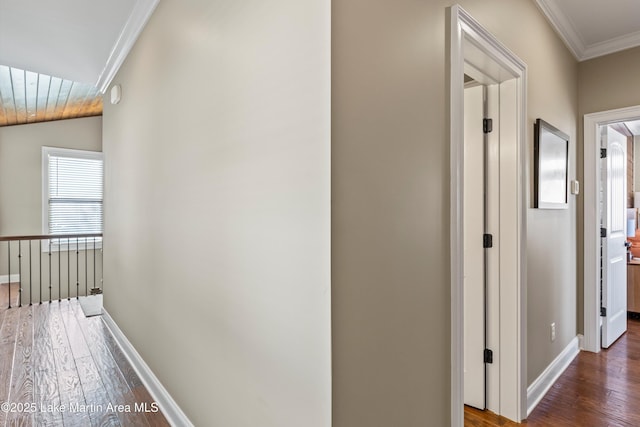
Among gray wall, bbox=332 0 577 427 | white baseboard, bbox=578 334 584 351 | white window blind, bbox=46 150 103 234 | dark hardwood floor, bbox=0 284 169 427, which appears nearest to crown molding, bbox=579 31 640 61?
gray wall, bbox=332 0 577 427

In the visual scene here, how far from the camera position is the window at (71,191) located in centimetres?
609

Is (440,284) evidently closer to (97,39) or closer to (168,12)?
(168,12)

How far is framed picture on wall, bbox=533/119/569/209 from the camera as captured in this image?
7.39 feet

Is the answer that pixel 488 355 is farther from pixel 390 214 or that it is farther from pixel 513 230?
pixel 390 214

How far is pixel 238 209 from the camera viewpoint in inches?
57.5

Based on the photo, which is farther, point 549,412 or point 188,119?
point 549,412

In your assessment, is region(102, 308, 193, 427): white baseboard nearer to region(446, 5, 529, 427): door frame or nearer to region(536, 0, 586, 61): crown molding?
region(446, 5, 529, 427): door frame

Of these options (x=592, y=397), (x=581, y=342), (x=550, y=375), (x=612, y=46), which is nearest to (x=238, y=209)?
(x=550, y=375)

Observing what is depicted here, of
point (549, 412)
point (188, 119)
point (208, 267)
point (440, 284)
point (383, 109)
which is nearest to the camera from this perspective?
point (383, 109)

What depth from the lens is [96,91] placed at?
5035 millimetres

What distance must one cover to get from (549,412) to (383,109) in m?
2.28

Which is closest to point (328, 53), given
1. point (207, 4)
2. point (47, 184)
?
point (207, 4)

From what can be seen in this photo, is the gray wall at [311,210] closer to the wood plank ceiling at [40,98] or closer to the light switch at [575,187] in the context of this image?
the light switch at [575,187]

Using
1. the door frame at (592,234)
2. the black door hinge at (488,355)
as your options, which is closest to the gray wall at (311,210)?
the black door hinge at (488,355)
